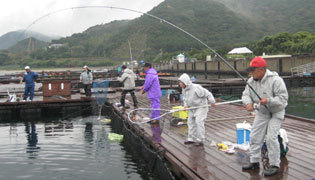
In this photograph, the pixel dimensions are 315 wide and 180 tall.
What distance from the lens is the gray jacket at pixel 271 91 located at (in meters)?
4.35

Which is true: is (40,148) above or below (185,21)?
below

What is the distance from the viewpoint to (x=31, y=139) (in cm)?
1129

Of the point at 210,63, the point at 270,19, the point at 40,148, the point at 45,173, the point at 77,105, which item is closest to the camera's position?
the point at 45,173

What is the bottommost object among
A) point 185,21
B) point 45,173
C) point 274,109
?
point 45,173

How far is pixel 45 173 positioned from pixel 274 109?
5.77 meters

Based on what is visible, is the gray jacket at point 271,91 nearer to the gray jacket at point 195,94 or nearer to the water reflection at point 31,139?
the gray jacket at point 195,94

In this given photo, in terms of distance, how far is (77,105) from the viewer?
1684cm

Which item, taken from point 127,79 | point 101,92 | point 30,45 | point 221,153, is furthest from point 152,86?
point 30,45

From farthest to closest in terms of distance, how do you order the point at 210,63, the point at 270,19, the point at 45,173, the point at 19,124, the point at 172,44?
the point at 270,19 → the point at 172,44 → the point at 210,63 → the point at 19,124 → the point at 45,173

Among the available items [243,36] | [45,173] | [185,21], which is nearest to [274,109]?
[45,173]

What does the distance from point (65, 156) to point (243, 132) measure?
17.3 ft

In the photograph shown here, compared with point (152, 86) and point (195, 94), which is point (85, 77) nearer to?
point (152, 86)

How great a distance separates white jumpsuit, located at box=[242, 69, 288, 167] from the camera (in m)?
4.37

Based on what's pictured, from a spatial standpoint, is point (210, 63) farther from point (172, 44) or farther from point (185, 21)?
point (185, 21)
